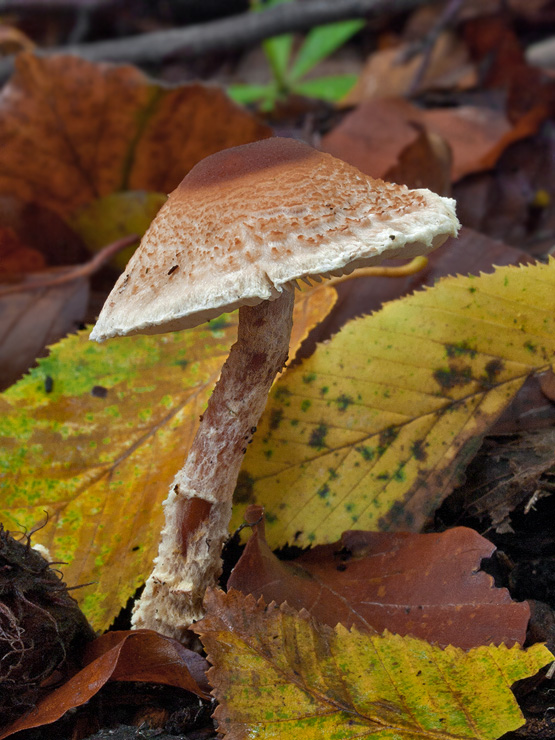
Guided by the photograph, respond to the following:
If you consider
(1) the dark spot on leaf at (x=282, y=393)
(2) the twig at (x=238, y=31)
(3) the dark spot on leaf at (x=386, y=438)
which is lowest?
(3) the dark spot on leaf at (x=386, y=438)

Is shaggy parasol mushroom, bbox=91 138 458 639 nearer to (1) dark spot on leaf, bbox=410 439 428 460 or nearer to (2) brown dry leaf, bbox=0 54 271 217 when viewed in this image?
(1) dark spot on leaf, bbox=410 439 428 460

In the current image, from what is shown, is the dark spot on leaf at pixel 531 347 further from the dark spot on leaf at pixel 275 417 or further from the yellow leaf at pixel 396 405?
the dark spot on leaf at pixel 275 417

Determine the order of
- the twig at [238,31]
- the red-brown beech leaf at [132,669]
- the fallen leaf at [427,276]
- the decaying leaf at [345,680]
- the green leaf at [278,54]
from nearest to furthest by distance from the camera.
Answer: the decaying leaf at [345,680]
the red-brown beech leaf at [132,669]
the fallen leaf at [427,276]
the twig at [238,31]
the green leaf at [278,54]

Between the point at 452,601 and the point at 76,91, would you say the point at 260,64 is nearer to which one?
the point at 76,91

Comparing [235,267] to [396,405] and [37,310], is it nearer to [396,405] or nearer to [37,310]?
[396,405]

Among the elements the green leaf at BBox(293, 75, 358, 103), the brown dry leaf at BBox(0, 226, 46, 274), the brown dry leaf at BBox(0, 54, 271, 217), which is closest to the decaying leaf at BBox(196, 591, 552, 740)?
the brown dry leaf at BBox(0, 226, 46, 274)

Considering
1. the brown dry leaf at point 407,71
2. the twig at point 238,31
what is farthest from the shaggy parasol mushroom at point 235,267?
the twig at point 238,31
